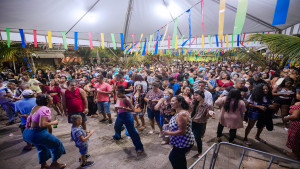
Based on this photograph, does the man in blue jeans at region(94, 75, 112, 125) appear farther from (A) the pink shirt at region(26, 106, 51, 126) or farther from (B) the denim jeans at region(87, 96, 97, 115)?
(A) the pink shirt at region(26, 106, 51, 126)

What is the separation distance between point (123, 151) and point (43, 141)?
5.79ft

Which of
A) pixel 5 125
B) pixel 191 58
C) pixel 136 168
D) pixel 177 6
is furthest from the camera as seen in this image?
pixel 191 58

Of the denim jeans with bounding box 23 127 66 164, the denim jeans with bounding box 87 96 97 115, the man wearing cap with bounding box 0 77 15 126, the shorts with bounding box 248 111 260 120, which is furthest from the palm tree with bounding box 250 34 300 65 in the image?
the man wearing cap with bounding box 0 77 15 126

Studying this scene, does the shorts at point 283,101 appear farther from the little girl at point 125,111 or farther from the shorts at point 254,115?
the little girl at point 125,111

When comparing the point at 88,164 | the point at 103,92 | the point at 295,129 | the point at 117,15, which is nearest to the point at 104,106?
the point at 103,92

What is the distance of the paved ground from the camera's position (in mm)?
2990

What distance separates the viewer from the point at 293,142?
113 inches

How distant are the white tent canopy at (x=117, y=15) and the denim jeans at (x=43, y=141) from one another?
6.05 m

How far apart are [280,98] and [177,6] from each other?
601 cm

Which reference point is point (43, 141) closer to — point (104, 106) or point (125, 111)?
point (125, 111)

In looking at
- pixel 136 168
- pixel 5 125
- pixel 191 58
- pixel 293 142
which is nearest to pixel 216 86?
pixel 293 142

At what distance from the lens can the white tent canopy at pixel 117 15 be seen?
5.86 metres

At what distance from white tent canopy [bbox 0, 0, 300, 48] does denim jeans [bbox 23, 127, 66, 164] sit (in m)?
6.05

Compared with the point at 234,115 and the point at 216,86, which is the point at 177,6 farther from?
the point at 234,115
